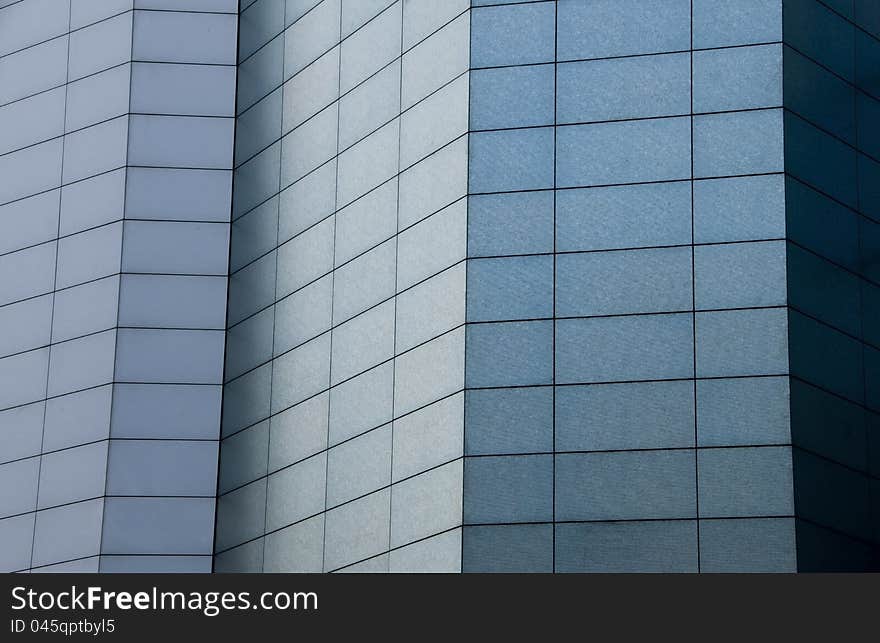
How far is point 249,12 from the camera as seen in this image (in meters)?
29.7

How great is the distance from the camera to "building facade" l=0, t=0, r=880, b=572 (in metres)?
22.1

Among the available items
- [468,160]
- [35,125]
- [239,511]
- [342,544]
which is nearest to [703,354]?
[468,160]

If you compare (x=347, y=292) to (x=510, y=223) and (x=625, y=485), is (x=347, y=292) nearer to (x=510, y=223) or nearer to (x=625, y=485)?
(x=510, y=223)

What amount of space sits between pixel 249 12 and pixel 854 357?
13580 mm

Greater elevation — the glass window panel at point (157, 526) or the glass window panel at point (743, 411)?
the glass window panel at point (743, 411)

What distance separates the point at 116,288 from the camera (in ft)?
92.4

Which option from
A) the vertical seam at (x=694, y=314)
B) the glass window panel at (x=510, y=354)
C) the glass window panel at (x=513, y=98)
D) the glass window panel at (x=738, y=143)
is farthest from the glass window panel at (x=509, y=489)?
the glass window panel at (x=513, y=98)

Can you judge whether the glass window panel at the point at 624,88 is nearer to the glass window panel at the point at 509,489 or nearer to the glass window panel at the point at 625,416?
the glass window panel at the point at 625,416

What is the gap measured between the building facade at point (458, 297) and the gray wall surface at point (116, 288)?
0.20ft

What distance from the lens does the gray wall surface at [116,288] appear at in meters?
27.2

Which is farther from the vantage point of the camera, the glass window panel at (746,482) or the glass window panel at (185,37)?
the glass window panel at (185,37)

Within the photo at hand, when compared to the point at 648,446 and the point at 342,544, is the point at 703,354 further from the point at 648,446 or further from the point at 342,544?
the point at 342,544

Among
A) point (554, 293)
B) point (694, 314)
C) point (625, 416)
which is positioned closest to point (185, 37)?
point (554, 293)
